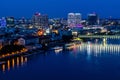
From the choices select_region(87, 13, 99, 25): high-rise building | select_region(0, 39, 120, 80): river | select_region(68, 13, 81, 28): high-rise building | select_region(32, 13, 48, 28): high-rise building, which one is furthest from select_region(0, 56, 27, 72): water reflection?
select_region(87, 13, 99, 25): high-rise building

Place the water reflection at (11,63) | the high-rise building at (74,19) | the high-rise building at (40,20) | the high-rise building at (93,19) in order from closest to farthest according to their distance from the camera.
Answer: the water reflection at (11,63) < the high-rise building at (40,20) < the high-rise building at (74,19) < the high-rise building at (93,19)

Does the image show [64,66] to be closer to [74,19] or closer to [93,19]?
[74,19]

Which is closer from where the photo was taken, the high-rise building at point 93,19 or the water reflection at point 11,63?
the water reflection at point 11,63

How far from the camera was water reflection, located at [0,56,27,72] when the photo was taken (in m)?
8.30

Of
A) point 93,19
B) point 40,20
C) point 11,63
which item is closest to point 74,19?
point 93,19

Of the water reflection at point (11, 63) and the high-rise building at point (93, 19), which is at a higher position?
the high-rise building at point (93, 19)

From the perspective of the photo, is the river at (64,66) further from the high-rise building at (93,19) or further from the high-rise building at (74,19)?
the high-rise building at (93,19)

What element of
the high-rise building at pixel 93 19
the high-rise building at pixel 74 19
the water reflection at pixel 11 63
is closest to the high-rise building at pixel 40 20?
the high-rise building at pixel 74 19

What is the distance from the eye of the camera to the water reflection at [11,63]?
8.30 m

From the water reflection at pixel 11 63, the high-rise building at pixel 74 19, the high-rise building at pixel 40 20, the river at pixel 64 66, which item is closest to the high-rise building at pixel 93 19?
the high-rise building at pixel 74 19

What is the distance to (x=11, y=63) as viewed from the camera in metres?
8.85

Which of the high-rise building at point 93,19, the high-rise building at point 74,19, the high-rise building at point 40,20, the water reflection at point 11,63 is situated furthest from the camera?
the high-rise building at point 93,19

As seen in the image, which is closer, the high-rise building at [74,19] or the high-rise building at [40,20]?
the high-rise building at [40,20]

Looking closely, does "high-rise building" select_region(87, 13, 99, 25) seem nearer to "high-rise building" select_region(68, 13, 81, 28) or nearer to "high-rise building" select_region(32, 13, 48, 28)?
"high-rise building" select_region(68, 13, 81, 28)
